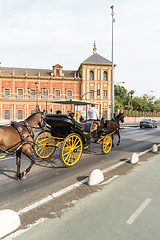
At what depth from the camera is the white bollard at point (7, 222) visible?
2.59 m

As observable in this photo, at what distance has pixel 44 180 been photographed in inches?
188

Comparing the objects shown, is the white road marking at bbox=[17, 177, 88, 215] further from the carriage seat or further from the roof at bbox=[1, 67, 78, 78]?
the roof at bbox=[1, 67, 78, 78]

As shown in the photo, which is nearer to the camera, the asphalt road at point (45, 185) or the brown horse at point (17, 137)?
the asphalt road at point (45, 185)

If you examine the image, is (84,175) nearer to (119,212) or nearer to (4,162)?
(119,212)

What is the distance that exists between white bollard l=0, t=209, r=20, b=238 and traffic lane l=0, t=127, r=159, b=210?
0.68 metres

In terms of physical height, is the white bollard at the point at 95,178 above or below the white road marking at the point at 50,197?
above

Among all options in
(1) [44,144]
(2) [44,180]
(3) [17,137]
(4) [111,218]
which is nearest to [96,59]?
(1) [44,144]

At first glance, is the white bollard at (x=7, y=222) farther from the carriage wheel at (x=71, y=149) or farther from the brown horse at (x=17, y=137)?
the carriage wheel at (x=71, y=149)

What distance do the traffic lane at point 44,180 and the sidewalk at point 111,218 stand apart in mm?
977

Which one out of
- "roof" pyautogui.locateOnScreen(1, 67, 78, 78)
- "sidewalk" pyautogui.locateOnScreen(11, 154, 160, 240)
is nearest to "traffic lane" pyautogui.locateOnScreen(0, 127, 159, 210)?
"sidewalk" pyautogui.locateOnScreen(11, 154, 160, 240)

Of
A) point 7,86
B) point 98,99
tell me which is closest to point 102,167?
point 98,99

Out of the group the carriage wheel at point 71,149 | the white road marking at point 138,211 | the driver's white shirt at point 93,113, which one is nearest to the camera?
the white road marking at point 138,211

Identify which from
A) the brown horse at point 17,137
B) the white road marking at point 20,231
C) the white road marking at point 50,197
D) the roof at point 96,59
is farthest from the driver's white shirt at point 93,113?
the roof at point 96,59

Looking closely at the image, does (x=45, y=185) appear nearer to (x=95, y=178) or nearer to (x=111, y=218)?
(x=95, y=178)
